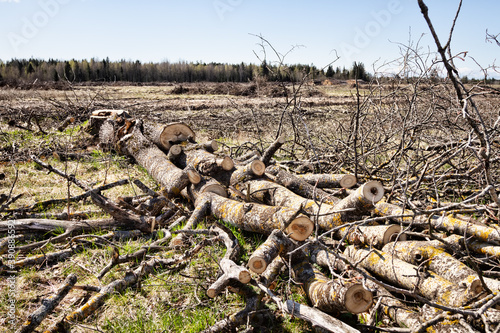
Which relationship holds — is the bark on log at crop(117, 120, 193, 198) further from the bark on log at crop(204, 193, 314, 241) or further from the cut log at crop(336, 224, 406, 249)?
the cut log at crop(336, 224, 406, 249)

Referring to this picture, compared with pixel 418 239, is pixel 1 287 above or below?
below

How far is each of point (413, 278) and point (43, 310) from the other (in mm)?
2619

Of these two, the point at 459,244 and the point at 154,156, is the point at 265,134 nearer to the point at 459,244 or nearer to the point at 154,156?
the point at 154,156

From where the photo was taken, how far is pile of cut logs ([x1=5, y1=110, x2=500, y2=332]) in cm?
204

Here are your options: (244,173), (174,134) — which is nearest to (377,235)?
(244,173)

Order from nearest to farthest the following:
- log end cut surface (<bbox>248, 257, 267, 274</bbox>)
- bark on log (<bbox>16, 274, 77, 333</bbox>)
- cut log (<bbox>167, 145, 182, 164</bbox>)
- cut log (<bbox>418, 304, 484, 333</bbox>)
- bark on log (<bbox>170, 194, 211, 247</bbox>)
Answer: cut log (<bbox>418, 304, 484, 333</bbox>) → bark on log (<bbox>16, 274, 77, 333</bbox>) → log end cut surface (<bbox>248, 257, 267, 274</bbox>) → bark on log (<bbox>170, 194, 211, 247</bbox>) → cut log (<bbox>167, 145, 182, 164</bbox>)

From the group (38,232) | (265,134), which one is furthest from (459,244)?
(265,134)

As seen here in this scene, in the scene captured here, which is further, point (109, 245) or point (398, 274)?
point (109, 245)

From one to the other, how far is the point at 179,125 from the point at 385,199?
3.60 m

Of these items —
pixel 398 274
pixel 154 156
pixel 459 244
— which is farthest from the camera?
pixel 154 156

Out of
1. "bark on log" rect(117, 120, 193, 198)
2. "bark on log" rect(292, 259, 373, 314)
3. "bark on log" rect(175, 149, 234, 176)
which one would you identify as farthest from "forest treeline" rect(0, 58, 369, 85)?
"bark on log" rect(292, 259, 373, 314)

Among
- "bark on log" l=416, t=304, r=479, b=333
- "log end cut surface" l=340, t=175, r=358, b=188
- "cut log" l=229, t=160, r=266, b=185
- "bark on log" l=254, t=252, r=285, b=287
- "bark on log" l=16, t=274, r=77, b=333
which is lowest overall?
"bark on log" l=16, t=274, r=77, b=333

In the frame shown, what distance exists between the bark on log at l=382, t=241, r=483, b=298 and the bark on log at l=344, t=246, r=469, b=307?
0.06 m

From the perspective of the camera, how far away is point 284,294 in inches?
105
